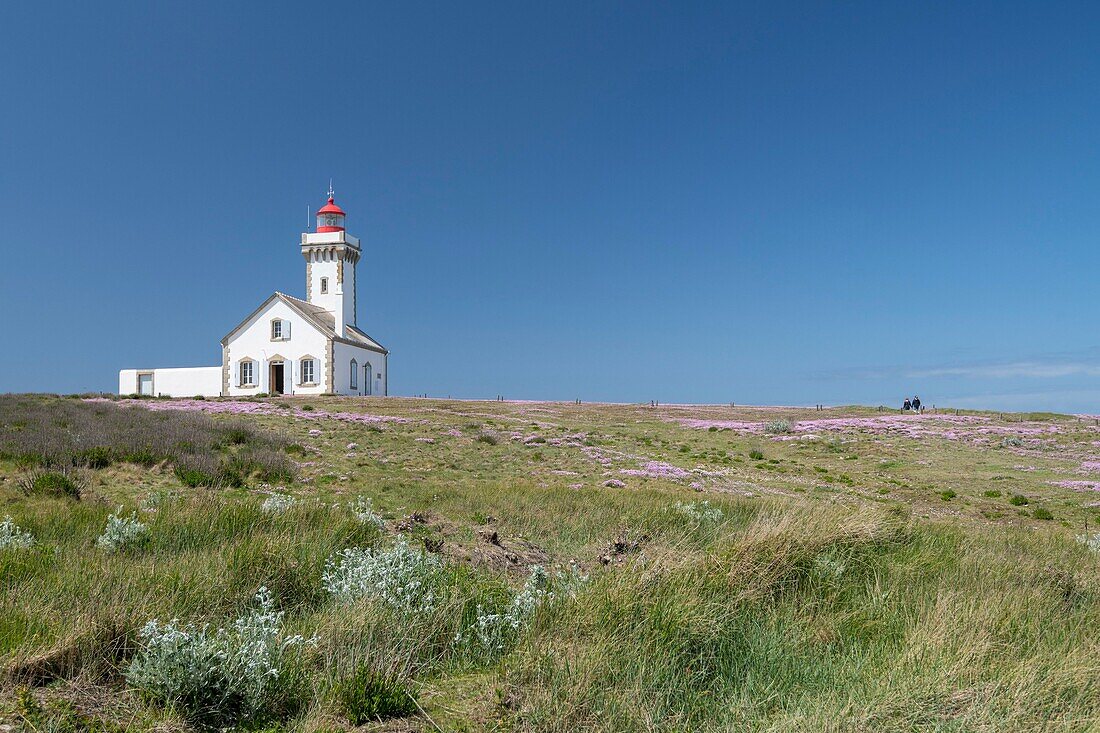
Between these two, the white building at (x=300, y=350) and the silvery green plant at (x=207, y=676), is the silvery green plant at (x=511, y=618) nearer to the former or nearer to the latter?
the silvery green plant at (x=207, y=676)

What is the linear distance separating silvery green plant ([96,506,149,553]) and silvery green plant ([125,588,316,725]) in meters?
3.51

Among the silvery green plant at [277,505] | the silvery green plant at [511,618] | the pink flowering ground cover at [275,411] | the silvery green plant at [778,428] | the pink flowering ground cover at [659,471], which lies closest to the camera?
the silvery green plant at [511,618]

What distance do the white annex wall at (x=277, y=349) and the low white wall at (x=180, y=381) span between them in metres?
2.06

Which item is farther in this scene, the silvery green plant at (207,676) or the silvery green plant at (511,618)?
the silvery green plant at (511,618)

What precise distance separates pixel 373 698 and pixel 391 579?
60.1 inches

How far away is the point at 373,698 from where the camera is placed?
4121 mm

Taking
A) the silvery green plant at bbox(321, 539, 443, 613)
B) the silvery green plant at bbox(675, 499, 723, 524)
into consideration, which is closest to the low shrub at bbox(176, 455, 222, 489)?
the silvery green plant at bbox(321, 539, 443, 613)

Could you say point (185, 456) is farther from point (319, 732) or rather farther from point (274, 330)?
point (274, 330)

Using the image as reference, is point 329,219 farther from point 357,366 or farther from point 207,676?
point 207,676

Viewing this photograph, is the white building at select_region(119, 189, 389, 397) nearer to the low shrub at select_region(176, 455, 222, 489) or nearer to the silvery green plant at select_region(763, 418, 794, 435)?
the silvery green plant at select_region(763, 418, 794, 435)

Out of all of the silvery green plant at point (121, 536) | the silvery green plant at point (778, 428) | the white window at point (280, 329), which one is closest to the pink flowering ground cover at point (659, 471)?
the silvery green plant at point (121, 536)

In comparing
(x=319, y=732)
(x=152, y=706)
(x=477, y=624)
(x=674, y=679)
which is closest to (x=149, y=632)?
(x=152, y=706)

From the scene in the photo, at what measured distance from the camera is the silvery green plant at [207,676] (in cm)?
394

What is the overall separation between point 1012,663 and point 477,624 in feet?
13.2
